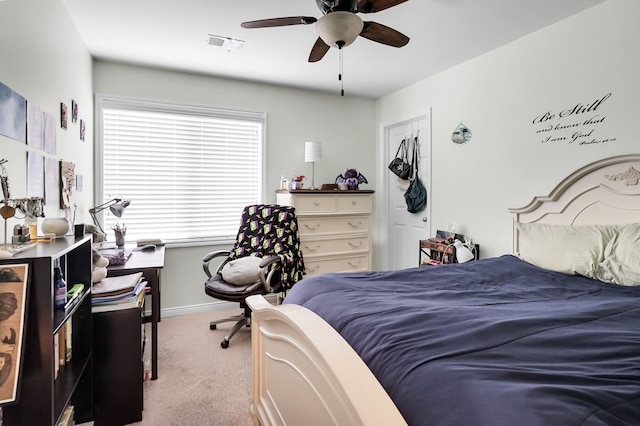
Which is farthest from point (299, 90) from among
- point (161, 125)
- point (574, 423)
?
point (574, 423)

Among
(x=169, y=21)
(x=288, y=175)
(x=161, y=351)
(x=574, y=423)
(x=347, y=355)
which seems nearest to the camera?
(x=574, y=423)

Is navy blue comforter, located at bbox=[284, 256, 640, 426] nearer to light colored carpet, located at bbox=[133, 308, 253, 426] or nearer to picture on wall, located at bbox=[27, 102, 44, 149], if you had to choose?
light colored carpet, located at bbox=[133, 308, 253, 426]

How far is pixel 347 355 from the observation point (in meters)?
0.99

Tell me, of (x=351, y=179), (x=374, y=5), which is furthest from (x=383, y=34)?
(x=351, y=179)

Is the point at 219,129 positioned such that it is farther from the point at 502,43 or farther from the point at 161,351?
the point at 502,43

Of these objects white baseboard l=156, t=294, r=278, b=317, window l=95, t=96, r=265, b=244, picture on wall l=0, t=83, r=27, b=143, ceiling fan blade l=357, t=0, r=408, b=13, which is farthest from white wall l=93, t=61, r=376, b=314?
ceiling fan blade l=357, t=0, r=408, b=13

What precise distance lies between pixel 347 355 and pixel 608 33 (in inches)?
106

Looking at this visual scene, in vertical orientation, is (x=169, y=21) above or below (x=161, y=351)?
above

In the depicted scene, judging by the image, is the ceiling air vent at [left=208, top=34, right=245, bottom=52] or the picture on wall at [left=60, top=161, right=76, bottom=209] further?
the ceiling air vent at [left=208, top=34, right=245, bottom=52]

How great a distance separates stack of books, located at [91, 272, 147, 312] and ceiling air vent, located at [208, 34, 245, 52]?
6.20 ft

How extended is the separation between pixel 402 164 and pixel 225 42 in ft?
7.22

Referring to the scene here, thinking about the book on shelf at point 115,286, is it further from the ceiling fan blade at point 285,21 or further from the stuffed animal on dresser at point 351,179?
the stuffed animal on dresser at point 351,179

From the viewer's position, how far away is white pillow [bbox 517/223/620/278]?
2018mm

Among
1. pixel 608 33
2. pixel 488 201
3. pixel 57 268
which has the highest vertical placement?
pixel 608 33
